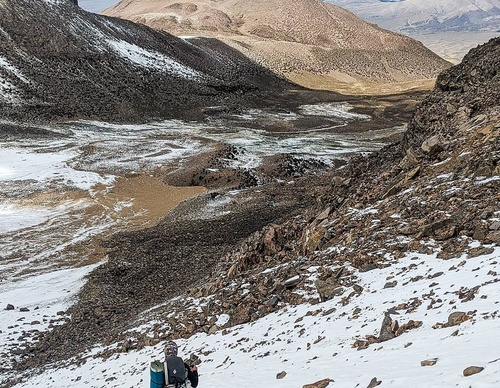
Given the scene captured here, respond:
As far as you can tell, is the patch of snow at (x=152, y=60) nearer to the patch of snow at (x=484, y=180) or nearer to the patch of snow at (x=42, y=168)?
the patch of snow at (x=42, y=168)

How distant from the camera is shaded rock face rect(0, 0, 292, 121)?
63.2 m

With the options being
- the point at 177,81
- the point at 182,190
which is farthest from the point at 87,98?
the point at 182,190

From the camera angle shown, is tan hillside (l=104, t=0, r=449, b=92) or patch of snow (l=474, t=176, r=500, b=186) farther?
tan hillside (l=104, t=0, r=449, b=92)

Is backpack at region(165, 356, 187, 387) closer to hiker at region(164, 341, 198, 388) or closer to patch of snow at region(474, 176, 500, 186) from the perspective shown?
hiker at region(164, 341, 198, 388)

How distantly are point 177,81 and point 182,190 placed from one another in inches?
1987

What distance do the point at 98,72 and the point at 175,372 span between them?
72.5 metres

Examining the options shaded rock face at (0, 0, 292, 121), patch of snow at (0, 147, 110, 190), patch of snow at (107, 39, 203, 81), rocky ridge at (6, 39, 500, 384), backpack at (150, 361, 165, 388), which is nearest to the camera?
backpack at (150, 361, 165, 388)

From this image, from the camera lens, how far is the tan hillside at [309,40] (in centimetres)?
11756

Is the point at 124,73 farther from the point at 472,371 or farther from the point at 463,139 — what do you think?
Result: the point at 472,371

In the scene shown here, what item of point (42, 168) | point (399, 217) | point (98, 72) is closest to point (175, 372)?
point (399, 217)

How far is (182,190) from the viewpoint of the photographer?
3475cm

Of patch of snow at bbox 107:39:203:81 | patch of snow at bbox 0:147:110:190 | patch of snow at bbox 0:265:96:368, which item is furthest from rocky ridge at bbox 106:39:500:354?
patch of snow at bbox 107:39:203:81

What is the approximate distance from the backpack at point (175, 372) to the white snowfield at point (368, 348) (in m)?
1.35

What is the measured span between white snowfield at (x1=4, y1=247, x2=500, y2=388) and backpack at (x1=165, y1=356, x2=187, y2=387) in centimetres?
135
